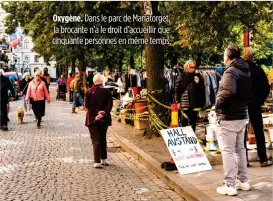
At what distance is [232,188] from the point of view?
21.4ft

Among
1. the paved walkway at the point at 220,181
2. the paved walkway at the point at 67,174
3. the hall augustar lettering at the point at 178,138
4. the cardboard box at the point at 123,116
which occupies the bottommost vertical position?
the paved walkway at the point at 67,174

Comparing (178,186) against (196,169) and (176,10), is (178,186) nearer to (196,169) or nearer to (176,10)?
(196,169)

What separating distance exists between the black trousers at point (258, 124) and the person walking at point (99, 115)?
2.91 meters

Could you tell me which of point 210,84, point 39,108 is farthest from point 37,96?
point 210,84

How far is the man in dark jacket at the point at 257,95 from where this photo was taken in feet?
26.7

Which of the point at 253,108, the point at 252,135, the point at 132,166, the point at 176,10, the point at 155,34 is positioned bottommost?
the point at 132,166

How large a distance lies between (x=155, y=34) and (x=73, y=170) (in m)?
4.84

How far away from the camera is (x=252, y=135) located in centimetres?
937

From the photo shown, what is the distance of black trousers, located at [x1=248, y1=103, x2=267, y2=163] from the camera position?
8250 millimetres

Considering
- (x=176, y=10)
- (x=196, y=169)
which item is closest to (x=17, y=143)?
(x=196, y=169)

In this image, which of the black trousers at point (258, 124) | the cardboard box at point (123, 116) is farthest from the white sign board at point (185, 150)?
the cardboard box at point (123, 116)

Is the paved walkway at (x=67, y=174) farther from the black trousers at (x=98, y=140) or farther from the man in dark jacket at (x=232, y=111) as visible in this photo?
the man in dark jacket at (x=232, y=111)

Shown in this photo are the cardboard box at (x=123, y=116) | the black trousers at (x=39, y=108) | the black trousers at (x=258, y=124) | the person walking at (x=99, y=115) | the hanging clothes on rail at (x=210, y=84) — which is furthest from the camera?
the cardboard box at (x=123, y=116)

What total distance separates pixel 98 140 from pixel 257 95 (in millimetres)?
3238
